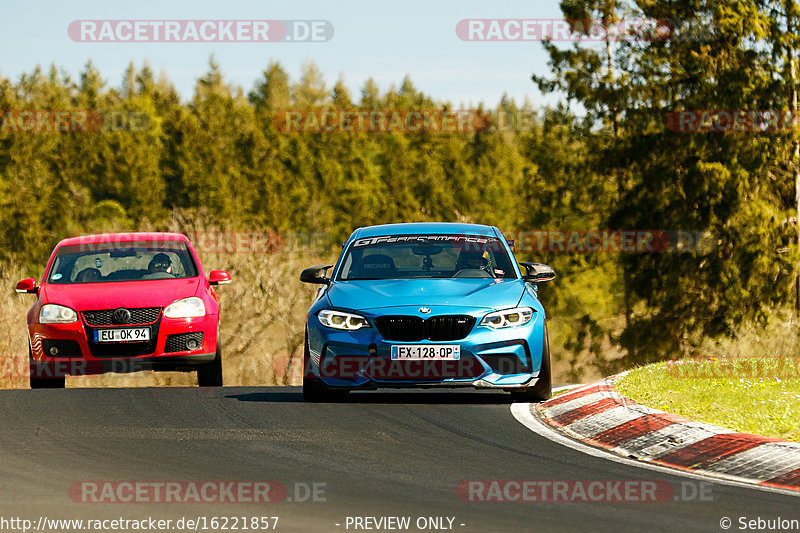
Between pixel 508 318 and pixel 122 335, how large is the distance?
200 inches

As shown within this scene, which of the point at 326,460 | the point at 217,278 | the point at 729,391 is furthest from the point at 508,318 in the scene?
the point at 217,278

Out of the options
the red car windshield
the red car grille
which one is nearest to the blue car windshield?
the red car grille

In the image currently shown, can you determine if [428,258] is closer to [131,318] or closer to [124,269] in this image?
[131,318]

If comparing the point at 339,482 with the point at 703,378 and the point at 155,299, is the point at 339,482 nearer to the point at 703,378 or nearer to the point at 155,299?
the point at 703,378

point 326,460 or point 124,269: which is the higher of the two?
point 124,269

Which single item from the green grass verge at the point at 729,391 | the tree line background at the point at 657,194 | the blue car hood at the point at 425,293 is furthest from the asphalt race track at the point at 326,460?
the tree line background at the point at 657,194

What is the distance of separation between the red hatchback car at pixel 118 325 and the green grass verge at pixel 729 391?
5.22m

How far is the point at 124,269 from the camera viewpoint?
14.8m

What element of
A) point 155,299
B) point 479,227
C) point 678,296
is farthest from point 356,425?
point 678,296

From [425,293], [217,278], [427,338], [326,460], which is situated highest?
[425,293]

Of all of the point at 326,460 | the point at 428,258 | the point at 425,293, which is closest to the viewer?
the point at 326,460

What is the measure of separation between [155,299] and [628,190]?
31328mm

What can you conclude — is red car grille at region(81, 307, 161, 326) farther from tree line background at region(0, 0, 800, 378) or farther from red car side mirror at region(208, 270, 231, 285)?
tree line background at region(0, 0, 800, 378)

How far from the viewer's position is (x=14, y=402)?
39.1 feet
